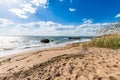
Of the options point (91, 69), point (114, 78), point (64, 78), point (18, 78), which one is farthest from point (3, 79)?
point (114, 78)

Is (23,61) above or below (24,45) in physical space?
above

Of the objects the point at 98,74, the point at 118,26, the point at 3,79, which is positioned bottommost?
the point at 3,79

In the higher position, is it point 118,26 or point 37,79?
point 118,26

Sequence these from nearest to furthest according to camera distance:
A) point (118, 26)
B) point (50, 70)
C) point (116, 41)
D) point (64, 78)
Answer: point (64, 78)
point (50, 70)
point (116, 41)
point (118, 26)

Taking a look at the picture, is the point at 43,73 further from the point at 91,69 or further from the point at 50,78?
the point at 91,69

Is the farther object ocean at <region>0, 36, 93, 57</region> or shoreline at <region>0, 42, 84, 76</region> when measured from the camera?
ocean at <region>0, 36, 93, 57</region>

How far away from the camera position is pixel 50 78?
5.05 meters

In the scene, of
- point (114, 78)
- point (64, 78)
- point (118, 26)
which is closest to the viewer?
point (114, 78)

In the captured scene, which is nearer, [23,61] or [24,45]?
[23,61]

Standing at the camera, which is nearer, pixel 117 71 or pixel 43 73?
pixel 117 71

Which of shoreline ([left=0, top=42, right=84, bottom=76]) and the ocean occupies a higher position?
shoreline ([left=0, top=42, right=84, bottom=76])

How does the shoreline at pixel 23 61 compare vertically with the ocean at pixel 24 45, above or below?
above

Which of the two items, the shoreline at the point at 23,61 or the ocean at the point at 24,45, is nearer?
the shoreline at the point at 23,61

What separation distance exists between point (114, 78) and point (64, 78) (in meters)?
1.55
